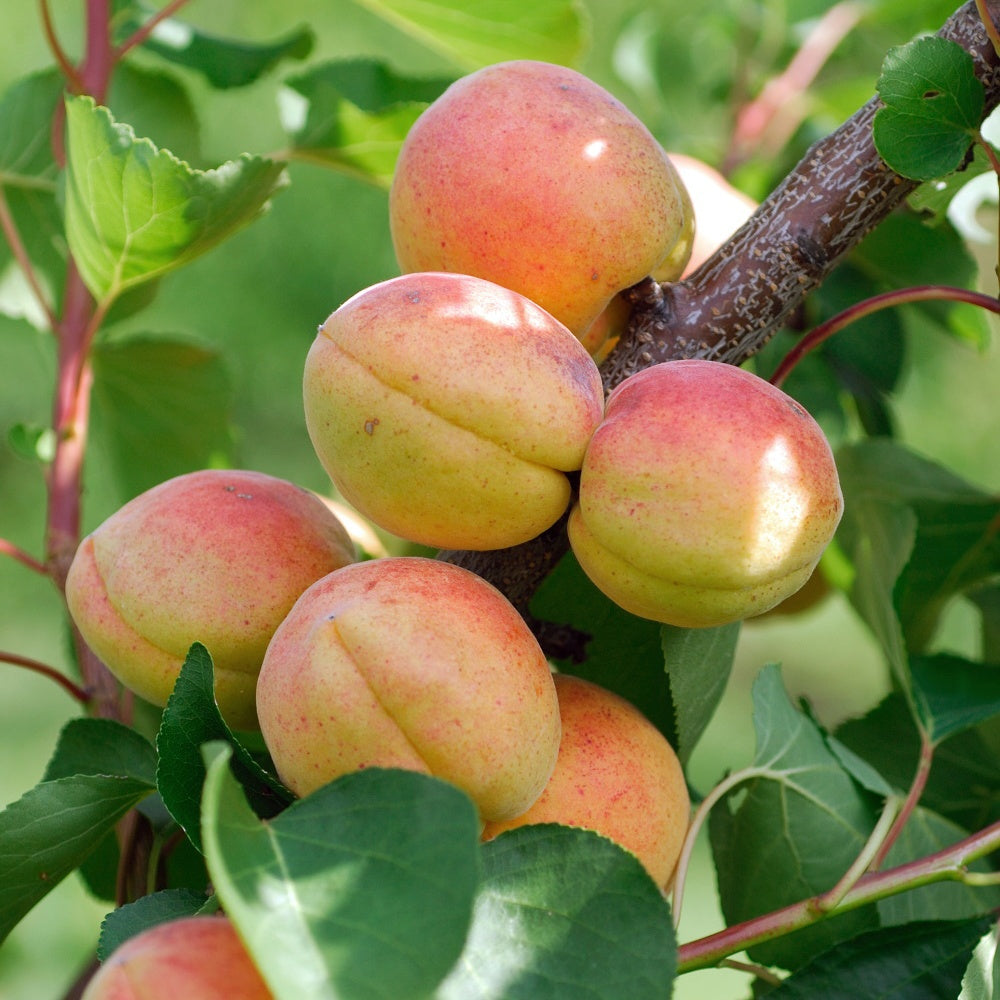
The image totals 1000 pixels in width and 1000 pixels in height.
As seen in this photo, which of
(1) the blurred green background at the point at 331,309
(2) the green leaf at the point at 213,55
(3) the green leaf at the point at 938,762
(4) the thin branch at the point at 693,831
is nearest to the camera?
(4) the thin branch at the point at 693,831

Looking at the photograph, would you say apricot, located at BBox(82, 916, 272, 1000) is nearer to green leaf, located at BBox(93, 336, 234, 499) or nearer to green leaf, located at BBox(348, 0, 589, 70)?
green leaf, located at BBox(93, 336, 234, 499)

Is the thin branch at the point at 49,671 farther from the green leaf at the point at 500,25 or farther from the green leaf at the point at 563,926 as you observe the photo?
the green leaf at the point at 500,25

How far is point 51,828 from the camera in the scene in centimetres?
58

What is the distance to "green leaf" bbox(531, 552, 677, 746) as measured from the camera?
0.67m

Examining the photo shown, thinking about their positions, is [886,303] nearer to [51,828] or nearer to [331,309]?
[51,828]

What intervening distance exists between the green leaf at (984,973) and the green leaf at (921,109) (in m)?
0.44

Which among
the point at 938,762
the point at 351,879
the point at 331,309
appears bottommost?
the point at 331,309

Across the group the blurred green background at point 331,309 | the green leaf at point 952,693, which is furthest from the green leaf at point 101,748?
the blurred green background at point 331,309

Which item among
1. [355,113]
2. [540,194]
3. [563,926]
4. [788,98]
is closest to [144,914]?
[563,926]

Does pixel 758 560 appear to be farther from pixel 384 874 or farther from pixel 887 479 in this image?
pixel 887 479

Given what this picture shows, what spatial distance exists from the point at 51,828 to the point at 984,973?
52cm

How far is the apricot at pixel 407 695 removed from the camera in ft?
1.56

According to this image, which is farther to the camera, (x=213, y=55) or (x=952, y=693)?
(x=213, y=55)

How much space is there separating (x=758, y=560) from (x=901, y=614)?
0.54 m
